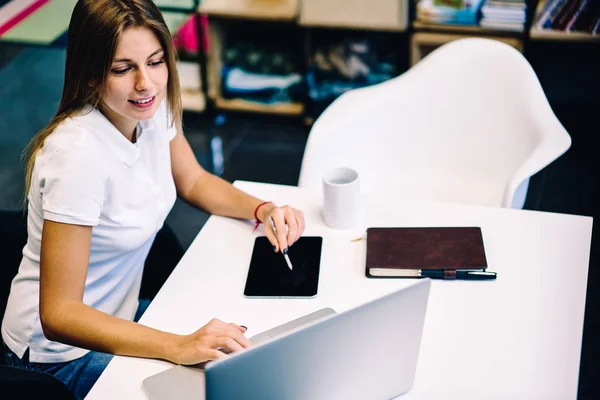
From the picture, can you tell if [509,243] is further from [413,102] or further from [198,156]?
[198,156]

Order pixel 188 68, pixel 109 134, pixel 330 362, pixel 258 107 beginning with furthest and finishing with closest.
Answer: pixel 188 68, pixel 258 107, pixel 109 134, pixel 330 362

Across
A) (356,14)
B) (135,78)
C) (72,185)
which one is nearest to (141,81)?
(135,78)

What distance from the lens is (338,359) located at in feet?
3.75

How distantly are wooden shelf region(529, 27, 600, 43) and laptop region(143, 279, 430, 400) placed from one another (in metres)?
2.42

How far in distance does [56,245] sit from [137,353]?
27 centimetres

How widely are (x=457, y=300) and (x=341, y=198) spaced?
1.17ft

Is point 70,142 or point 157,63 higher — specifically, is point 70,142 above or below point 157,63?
below

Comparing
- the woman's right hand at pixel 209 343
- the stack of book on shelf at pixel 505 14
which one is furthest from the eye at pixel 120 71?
the stack of book on shelf at pixel 505 14

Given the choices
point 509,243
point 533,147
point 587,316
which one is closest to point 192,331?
point 509,243

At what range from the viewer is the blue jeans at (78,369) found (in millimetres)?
1604

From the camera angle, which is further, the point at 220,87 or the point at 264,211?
the point at 220,87

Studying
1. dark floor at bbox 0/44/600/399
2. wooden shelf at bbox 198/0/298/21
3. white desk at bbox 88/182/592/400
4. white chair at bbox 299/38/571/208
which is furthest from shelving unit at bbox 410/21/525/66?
white desk at bbox 88/182/592/400

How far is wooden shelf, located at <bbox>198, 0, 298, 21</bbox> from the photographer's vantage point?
3.57 meters

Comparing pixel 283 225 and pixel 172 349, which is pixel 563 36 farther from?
pixel 172 349
